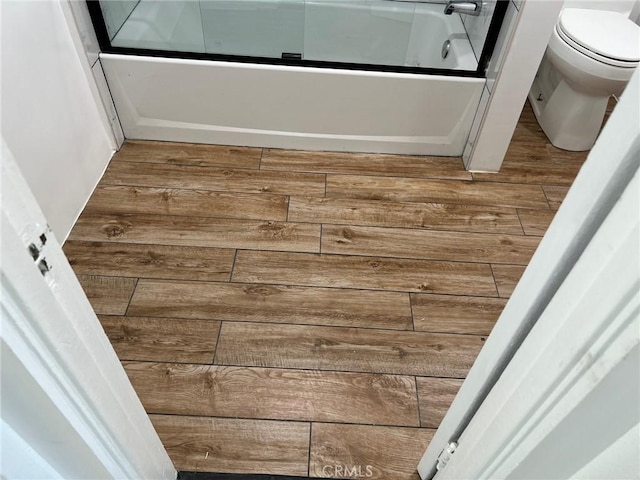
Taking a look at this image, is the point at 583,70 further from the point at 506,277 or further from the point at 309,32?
the point at 309,32

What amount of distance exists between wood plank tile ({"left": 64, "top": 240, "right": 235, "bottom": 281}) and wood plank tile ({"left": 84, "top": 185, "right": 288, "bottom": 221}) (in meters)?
0.18

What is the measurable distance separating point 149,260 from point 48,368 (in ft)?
3.70

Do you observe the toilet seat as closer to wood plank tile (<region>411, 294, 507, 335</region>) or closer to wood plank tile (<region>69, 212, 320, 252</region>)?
wood plank tile (<region>411, 294, 507, 335</region>)

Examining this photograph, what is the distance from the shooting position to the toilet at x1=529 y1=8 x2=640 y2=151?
1891 mm

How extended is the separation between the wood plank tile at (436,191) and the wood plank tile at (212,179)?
10 cm

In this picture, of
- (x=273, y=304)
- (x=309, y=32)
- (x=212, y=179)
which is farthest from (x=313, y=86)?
(x=273, y=304)

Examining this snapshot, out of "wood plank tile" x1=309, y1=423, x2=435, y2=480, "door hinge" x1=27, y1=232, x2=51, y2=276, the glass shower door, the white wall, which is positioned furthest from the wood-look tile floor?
"door hinge" x1=27, y1=232, x2=51, y2=276

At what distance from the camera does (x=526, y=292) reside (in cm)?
67

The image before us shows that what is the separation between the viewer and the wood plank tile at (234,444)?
125 cm

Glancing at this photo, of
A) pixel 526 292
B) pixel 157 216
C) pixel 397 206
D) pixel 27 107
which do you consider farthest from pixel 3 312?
pixel 397 206

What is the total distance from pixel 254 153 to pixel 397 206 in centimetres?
66

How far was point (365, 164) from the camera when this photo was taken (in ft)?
6.91

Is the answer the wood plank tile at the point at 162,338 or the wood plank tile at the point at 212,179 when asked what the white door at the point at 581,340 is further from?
the wood plank tile at the point at 212,179

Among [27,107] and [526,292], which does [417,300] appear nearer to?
[526,292]
